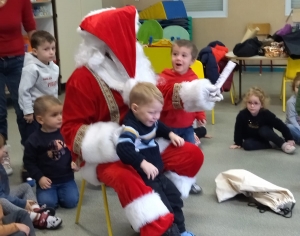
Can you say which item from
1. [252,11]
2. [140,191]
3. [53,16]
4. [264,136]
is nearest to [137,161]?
[140,191]

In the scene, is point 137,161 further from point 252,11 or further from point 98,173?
point 252,11

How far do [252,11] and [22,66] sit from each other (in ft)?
14.9

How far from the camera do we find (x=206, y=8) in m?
7.16

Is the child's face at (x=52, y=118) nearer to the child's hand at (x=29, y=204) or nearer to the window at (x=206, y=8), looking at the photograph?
the child's hand at (x=29, y=204)

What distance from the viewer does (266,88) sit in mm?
5590

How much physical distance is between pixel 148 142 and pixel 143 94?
24 cm

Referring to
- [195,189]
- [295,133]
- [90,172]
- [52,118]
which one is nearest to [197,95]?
[90,172]

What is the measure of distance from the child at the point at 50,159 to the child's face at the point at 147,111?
0.80 metres

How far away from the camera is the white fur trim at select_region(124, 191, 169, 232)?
1905mm

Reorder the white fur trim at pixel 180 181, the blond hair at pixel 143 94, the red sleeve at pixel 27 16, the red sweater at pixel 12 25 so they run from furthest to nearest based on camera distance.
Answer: the red sleeve at pixel 27 16
the red sweater at pixel 12 25
the white fur trim at pixel 180 181
the blond hair at pixel 143 94

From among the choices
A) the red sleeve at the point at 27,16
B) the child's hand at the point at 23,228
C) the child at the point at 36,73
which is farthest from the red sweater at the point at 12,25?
the child's hand at the point at 23,228

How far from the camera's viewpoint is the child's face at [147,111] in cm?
201

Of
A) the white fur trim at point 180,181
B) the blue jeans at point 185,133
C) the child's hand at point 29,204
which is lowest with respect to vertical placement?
the child's hand at point 29,204

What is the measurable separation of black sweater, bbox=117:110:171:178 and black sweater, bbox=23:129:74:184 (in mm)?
800
